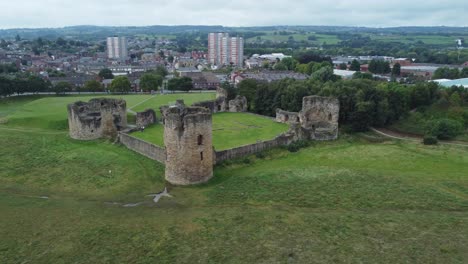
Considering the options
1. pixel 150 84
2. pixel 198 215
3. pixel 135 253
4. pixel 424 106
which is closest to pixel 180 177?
pixel 198 215

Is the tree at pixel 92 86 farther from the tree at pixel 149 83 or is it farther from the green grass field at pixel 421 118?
the green grass field at pixel 421 118

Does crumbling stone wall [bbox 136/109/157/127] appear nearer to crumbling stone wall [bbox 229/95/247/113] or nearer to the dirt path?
crumbling stone wall [bbox 229/95/247/113]

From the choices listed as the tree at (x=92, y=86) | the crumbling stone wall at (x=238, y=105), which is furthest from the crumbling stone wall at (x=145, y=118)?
the tree at (x=92, y=86)

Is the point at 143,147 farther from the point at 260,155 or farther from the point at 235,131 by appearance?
the point at 235,131

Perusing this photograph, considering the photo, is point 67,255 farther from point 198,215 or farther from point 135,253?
point 198,215

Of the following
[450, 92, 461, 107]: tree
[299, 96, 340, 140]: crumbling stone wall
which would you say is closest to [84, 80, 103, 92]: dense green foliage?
[299, 96, 340, 140]: crumbling stone wall

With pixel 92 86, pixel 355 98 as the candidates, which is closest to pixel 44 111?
pixel 92 86
